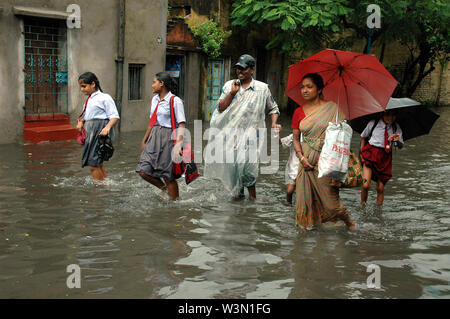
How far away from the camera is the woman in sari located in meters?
5.41

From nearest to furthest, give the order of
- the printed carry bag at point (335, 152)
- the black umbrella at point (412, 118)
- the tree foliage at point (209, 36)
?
1. the printed carry bag at point (335, 152)
2. the black umbrella at point (412, 118)
3. the tree foliage at point (209, 36)

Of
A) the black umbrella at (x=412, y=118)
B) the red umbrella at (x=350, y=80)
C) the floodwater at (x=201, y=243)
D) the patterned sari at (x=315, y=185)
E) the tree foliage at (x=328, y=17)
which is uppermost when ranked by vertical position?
the tree foliage at (x=328, y=17)

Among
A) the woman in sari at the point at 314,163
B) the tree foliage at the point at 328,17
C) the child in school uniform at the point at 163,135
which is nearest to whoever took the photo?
the woman in sari at the point at 314,163

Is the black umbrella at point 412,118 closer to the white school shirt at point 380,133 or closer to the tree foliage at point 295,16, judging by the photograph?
the white school shirt at point 380,133

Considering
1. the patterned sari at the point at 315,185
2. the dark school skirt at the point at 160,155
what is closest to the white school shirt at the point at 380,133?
the patterned sari at the point at 315,185

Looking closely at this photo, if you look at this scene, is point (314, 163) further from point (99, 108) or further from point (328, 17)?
point (328, 17)

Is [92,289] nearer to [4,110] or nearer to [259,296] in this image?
[259,296]

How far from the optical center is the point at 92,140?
741 centimetres

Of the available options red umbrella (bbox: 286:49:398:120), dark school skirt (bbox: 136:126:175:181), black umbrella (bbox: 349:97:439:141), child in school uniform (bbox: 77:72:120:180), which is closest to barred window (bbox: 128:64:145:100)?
child in school uniform (bbox: 77:72:120:180)

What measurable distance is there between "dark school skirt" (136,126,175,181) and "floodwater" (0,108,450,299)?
45 centimetres

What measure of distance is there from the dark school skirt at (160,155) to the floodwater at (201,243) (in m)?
0.45

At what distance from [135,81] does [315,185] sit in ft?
34.0

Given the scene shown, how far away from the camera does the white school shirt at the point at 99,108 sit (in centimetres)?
737

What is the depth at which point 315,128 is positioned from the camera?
214 inches
